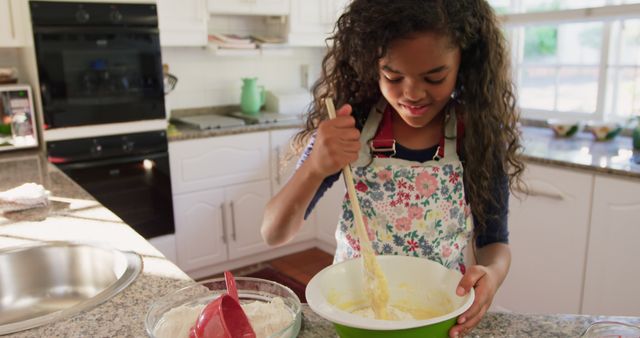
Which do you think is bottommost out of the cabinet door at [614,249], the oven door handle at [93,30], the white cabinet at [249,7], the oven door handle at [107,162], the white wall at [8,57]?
the cabinet door at [614,249]

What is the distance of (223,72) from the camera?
138 inches


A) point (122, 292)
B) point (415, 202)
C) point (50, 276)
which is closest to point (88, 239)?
point (50, 276)

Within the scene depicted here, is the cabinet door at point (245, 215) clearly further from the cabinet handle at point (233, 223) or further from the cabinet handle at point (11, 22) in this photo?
the cabinet handle at point (11, 22)

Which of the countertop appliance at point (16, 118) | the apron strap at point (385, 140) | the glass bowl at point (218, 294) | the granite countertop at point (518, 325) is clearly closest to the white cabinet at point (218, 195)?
the countertop appliance at point (16, 118)

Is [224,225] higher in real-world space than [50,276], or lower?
lower

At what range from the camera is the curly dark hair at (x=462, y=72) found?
0.90m

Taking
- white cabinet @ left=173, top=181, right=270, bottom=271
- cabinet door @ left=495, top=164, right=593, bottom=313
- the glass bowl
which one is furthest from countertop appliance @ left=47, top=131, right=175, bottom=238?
the glass bowl

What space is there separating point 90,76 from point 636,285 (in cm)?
247

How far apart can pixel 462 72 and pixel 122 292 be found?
737mm

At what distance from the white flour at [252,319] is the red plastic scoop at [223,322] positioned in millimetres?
34

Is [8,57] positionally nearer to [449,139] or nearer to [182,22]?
[182,22]

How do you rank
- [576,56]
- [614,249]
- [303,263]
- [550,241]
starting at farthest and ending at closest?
[303,263] → [576,56] → [550,241] → [614,249]

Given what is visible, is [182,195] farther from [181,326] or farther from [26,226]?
[181,326]

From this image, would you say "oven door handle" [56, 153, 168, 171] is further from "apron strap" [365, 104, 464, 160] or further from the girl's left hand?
the girl's left hand
